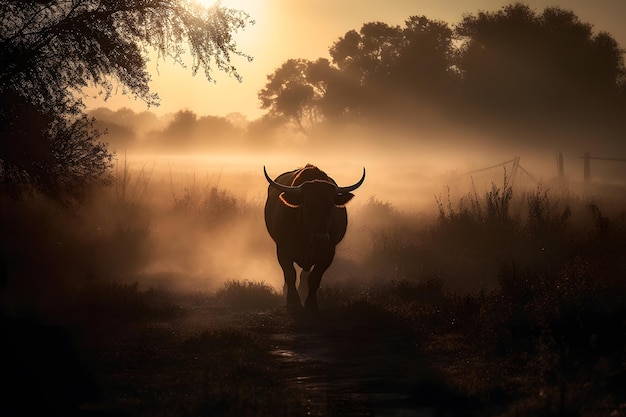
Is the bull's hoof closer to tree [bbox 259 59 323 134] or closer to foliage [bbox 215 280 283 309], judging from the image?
foliage [bbox 215 280 283 309]

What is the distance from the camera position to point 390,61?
193 feet

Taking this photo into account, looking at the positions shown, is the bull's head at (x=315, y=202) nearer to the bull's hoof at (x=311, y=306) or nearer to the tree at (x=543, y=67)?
the bull's hoof at (x=311, y=306)

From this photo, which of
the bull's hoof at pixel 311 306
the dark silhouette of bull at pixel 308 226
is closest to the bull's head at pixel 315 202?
the dark silhouette of bull at pixel 308 226

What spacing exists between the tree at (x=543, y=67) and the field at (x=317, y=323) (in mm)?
27756

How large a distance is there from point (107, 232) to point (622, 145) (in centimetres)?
3895

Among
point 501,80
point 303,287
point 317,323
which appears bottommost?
point 317,323

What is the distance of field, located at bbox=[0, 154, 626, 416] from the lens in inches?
311

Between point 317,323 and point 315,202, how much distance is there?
6.56 ft

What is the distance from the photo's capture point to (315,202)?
Result: 1369 centimetres

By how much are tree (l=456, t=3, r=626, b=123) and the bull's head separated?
3600 cm

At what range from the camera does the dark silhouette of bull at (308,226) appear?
13.6 meters

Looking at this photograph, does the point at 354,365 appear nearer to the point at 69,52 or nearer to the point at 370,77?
the point at 69,52

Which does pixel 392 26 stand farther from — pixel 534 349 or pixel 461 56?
pixel 534 349

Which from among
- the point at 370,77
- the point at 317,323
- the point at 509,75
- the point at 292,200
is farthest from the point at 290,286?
the point at 370,77
